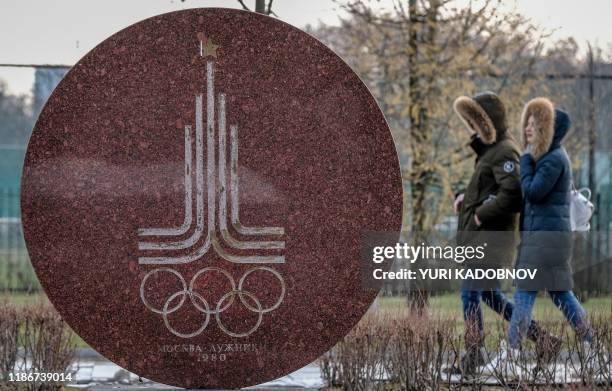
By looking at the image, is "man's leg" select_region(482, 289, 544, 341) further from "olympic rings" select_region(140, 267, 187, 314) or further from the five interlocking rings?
"olympic rings" select_region(140, 267, 187, 314)

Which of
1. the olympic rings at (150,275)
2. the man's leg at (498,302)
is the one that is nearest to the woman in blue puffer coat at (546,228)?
the man's leg at (498,302)

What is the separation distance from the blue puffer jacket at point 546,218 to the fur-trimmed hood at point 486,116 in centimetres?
38

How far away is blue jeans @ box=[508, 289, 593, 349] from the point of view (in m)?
6.11

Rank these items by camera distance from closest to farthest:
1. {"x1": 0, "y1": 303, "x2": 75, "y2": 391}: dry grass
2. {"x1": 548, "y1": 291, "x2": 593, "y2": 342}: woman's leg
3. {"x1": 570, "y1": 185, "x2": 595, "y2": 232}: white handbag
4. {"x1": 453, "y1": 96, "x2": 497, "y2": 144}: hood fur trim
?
{"x1": 0, "y1": 303, "x2": 75, "y2": 391}: dry grass < {"x1": 548, "y1": 291, "x2": 593, "y2": 342}: woman's leg < {"x1": 570, "y1": 185, "x2": 595, "y2": 232}: white handbag < {"x1": 453, "y1": 96, "x2": 497, "y2": 144}: hood fur trim

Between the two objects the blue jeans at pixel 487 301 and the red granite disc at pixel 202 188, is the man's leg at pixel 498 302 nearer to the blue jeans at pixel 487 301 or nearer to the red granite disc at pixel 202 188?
the blue jeans at pixel 487 301

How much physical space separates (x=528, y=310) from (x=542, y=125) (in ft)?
4.12

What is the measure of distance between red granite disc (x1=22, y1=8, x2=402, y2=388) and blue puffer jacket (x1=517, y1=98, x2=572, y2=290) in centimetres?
140

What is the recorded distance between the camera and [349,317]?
224 inches

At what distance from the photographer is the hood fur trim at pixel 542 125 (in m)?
6.79

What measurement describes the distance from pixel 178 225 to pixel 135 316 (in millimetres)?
557

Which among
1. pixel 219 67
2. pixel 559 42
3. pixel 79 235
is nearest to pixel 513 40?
pixel 559 42

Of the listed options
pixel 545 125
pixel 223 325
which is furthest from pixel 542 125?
pixel 223 325

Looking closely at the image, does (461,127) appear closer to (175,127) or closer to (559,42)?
(559,42)

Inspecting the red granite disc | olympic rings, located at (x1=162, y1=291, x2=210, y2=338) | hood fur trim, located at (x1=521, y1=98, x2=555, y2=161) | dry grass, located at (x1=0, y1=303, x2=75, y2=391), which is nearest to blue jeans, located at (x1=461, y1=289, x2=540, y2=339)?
hood fur trim, located at (x1=521, y1=98, x2=555, y2=161)
